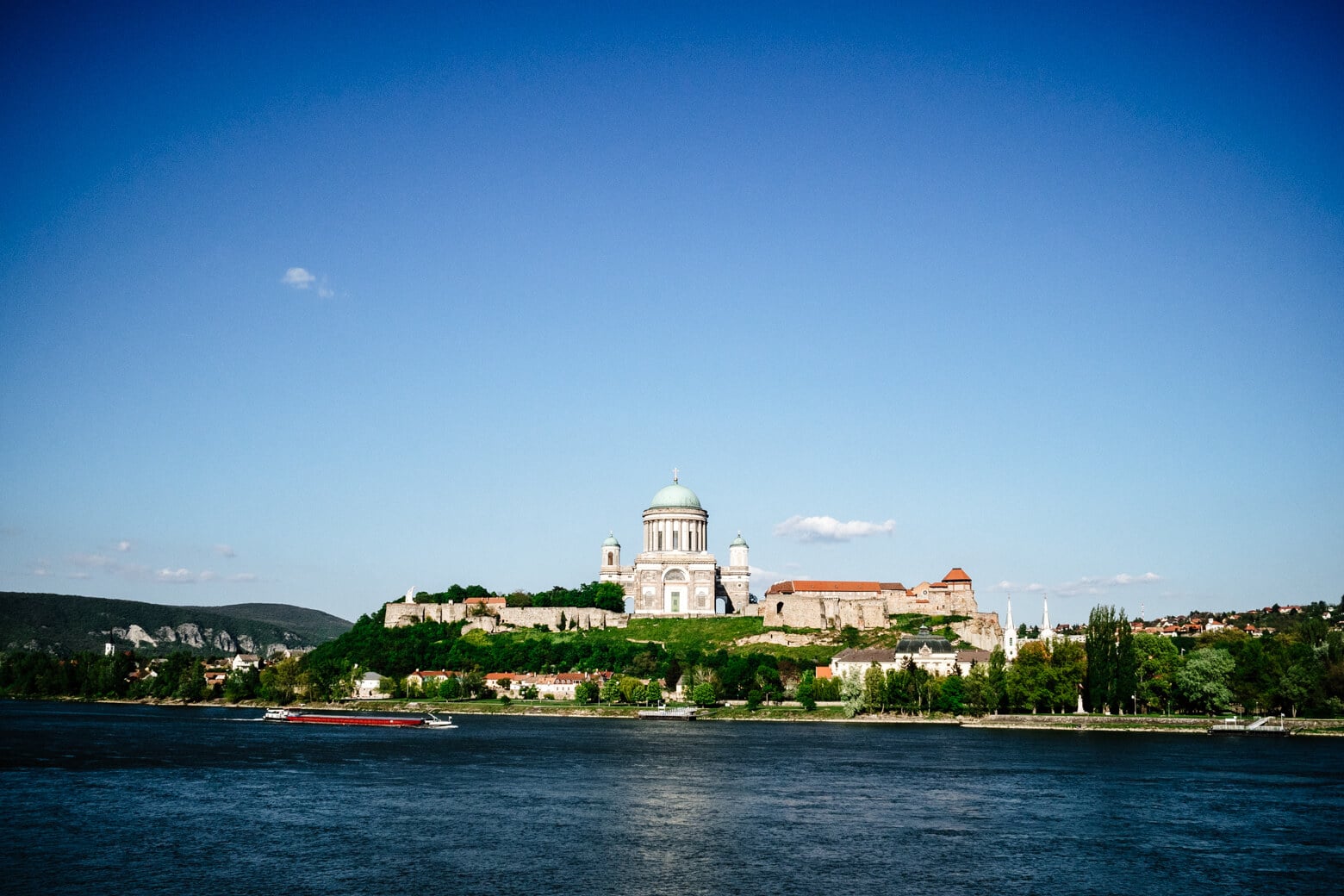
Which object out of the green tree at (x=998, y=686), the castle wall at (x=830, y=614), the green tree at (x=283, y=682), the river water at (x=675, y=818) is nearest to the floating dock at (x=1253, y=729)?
the river water at (x=675, y=818)

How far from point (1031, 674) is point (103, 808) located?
178 ft

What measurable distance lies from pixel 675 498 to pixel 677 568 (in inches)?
362

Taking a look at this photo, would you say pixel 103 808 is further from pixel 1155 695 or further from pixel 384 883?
pixel 1155 695

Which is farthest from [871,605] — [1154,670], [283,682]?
[283,682]

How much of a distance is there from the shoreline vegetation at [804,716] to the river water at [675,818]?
20.7ft

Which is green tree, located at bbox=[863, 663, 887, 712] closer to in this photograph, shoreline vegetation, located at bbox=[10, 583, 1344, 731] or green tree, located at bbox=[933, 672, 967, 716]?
shoreline vegetation, located at bbox=[10, 583, 1344, 731]

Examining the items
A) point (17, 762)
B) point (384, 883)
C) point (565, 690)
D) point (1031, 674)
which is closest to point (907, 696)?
point (1031, 674)

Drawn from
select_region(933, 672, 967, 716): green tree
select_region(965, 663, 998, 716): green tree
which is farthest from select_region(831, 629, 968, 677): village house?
select_region(965, 663, 998, 716): green tree

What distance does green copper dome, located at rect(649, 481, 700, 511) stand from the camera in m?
128

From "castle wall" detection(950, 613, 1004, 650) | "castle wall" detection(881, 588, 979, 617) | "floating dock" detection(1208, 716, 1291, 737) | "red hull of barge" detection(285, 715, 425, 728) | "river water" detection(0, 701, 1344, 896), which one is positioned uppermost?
"castle wall" detection(881, 588, 979, 617)

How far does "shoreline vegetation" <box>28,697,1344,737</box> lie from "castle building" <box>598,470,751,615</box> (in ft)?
94.0

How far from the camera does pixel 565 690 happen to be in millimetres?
98312

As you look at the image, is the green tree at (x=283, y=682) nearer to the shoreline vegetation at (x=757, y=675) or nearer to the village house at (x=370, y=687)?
the shoreline vegetation at (x=757, y=675)

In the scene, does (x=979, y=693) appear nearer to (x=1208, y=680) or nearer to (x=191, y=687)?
(x=1208, y=680)
